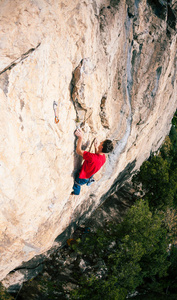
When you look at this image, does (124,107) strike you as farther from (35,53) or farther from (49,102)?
(35,53)

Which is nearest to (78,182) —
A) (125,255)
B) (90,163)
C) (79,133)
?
(90,163)

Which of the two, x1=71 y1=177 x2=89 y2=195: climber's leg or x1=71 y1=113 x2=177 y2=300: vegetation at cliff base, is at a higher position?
x1=71 y1=177 x2=89 y2=195: climber's leg

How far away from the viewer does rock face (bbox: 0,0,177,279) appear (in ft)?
10.6

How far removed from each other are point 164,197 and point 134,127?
6.53 metres

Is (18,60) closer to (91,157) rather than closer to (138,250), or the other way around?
(91,157)

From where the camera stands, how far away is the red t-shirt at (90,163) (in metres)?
5.41

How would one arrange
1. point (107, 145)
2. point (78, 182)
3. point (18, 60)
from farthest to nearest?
point (78, 182) → point (107, 145) → point (18, 60)

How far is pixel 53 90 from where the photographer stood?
3.99 metres

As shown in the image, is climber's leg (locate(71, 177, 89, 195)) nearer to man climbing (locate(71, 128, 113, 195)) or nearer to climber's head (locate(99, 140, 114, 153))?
man climbing (locate(71, 128, 113, 195))

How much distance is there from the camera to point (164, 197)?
13.0 meters

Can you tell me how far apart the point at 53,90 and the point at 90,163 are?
8.16 feet

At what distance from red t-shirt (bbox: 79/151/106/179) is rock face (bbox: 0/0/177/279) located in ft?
1.28

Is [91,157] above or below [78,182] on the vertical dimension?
above

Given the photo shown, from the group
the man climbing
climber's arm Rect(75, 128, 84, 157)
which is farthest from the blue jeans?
climber's arm Rect(75, 128, 84, 157)
